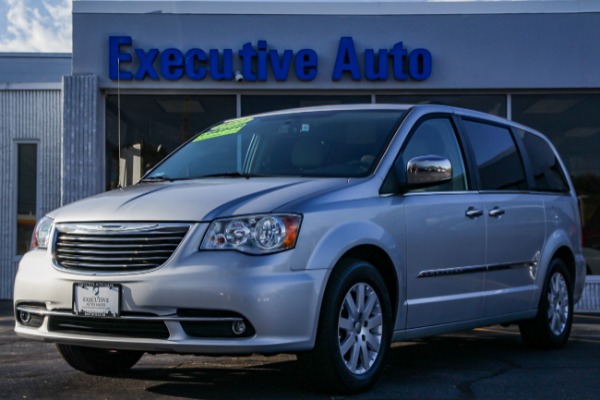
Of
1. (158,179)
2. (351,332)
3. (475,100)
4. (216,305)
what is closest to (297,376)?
(351,332)

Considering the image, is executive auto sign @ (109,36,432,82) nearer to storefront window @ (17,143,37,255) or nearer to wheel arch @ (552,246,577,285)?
storefront window @ (17,143,37,255)

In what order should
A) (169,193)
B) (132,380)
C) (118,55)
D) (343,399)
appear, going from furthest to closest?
(118,55) < (132,380) < (169,193) < (343,399)

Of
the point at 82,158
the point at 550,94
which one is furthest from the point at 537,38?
the point at 82,158

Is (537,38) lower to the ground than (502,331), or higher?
higher

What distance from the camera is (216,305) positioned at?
495 centimetres

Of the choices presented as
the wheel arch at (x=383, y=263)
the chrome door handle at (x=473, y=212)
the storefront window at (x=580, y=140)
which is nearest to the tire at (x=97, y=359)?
the wheel arch at (x=383, y=263)

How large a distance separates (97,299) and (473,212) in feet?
8.74

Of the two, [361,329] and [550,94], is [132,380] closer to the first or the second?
[361,329]

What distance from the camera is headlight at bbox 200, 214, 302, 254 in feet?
16.5

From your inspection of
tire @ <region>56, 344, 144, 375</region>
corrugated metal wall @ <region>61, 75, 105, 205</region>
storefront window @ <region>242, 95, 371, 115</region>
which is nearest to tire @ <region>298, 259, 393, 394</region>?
tire @ <region>56, 344, 144, 375</region>

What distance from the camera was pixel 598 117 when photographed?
1398 centimetres

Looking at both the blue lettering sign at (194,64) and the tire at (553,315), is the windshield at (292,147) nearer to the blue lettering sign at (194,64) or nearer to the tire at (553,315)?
the tire at (553,315)

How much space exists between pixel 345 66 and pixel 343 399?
29.4 feet

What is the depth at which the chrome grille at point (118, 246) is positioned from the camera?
16.7ft
